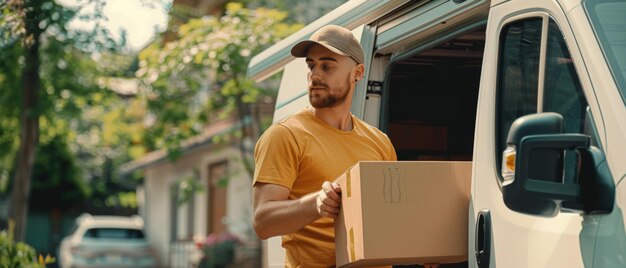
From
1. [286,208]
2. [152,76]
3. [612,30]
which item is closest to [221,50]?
[152,76]

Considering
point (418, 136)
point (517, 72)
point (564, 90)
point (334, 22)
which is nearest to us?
point (564, 90)

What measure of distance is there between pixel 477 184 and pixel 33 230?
28.3m

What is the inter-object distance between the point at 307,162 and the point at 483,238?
761 mm

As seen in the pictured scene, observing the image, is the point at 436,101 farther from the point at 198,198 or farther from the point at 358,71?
the point at 198,198

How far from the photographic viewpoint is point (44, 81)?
1331cm

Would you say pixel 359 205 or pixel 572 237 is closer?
pixel 572 237

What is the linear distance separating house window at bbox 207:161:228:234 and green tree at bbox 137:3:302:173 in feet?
19.6

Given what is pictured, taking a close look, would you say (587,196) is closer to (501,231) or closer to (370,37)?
(501,231)

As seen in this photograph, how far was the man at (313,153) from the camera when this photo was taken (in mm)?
4020

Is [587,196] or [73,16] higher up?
[73,16]

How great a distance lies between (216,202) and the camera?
21953 mm

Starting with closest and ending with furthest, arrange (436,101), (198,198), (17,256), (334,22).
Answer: (334,22) < (436,101) < (17,256) < (198,198)

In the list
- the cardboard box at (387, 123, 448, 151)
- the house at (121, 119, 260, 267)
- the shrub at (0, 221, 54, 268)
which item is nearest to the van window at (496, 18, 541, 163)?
the cardboard box at (387, 123, 448, 151)

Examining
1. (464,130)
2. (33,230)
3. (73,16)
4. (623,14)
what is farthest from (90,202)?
(623,14)
